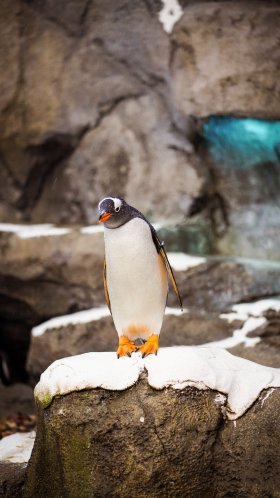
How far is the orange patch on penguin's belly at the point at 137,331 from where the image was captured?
389cm

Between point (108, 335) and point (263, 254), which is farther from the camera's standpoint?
point (263, 254)

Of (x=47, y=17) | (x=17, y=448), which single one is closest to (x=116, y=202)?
(x=17, y=448)

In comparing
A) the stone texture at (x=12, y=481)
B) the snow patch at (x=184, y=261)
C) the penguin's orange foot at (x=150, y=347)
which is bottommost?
the snow patch at (x=184, y=261)

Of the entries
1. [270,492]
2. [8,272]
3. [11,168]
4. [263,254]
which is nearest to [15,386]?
[8,272]

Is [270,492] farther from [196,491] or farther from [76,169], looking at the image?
[76,169]

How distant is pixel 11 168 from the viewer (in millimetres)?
6672

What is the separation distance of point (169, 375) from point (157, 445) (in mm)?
357

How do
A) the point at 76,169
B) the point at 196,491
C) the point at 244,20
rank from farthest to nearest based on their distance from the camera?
the point at 76,169 < the point at 244,20 < the point at 196,491

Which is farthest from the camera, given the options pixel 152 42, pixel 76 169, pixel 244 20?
pixel 76 169

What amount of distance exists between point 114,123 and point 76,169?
62 centimetres

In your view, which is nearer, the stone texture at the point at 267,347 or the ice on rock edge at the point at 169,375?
the ice on rock edge at the point at 169,375

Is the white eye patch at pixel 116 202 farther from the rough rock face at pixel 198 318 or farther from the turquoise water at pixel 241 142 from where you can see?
the turquoise water at pixel 241 142

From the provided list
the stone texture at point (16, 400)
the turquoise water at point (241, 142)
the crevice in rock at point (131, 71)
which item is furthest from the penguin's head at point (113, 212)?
the stone texture at point (16, 400)

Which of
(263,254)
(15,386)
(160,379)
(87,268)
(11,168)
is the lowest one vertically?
(15,386)
